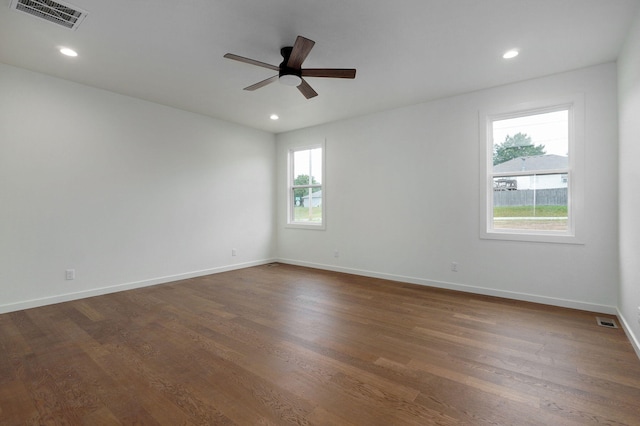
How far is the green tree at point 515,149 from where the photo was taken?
3.80 meters

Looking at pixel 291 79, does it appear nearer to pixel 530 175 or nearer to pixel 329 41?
pixel 329 41

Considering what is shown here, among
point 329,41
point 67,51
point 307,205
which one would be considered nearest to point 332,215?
point 307,205

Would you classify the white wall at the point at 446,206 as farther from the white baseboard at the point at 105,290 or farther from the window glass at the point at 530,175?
the white baseboard at the point at 105,290

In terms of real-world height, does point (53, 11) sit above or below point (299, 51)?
above

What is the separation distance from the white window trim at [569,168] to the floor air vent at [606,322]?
831 mm

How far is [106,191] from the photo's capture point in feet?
13.6

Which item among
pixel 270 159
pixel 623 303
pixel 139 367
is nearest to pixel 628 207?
pixel 623 303

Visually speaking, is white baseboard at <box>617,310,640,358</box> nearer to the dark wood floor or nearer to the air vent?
the dark wood floor

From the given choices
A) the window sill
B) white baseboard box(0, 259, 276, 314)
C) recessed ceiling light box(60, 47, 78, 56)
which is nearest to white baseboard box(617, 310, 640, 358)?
the window sill

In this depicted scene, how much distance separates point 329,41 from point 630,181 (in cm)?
300

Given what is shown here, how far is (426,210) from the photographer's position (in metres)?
4.55

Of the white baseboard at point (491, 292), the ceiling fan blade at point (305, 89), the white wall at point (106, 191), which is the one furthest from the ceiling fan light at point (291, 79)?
the white baseboard at point (491, 292)

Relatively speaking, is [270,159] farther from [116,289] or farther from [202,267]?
[116,289]

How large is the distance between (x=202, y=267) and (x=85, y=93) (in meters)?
3.02
